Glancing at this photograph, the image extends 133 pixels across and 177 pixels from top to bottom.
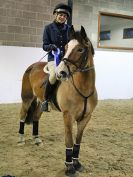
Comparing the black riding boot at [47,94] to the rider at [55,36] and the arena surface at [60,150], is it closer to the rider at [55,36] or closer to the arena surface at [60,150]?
the rider at [55,36]

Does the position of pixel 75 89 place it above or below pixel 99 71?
below

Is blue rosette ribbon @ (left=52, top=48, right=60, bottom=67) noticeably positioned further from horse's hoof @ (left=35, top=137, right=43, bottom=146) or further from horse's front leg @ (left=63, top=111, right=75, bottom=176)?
horse's hoof @ (left=35, top=137, right=43, bottom=146)

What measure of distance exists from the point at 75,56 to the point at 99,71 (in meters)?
5.83

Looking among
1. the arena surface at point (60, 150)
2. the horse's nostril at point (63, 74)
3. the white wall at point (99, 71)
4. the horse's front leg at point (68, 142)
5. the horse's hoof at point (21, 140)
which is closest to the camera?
the horse's nostril at point (63, 74)

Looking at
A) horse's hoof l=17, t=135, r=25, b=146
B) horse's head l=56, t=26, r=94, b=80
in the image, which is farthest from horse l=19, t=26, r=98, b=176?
horse's hoof l=17, t=135, r=25, b=146

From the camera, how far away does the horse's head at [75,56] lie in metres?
2.79

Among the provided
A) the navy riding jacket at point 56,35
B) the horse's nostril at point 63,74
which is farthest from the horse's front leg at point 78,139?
the navy riding jacket at point 56,35

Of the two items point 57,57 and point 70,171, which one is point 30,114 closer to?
point 57,57

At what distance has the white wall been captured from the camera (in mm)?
7390

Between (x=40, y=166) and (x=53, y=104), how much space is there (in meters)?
0.74

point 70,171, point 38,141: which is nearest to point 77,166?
point 70,171

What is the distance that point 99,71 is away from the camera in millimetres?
8609

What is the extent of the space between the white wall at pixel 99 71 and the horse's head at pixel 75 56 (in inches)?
185

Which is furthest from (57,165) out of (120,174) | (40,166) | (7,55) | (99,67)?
(99,67)
